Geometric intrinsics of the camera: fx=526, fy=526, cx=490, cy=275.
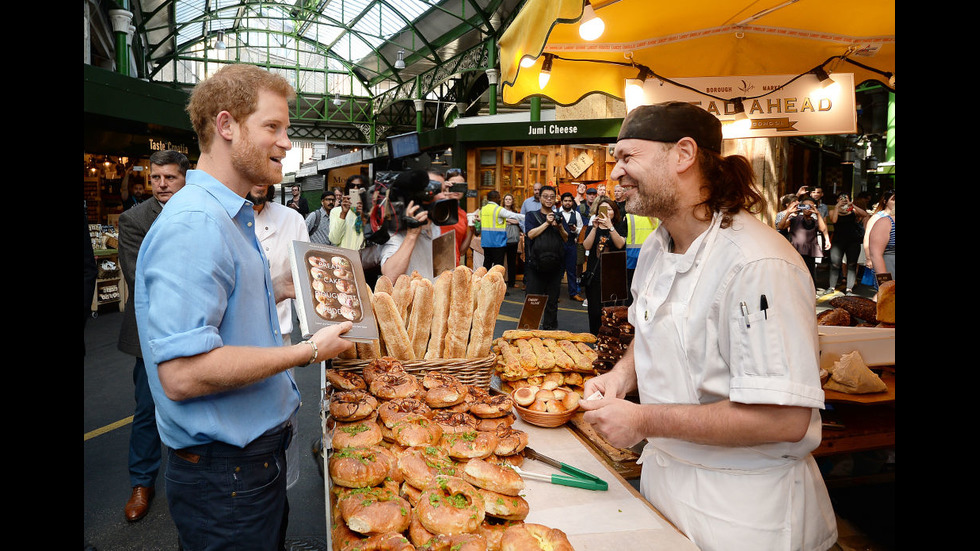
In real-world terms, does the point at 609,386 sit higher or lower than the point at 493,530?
higher

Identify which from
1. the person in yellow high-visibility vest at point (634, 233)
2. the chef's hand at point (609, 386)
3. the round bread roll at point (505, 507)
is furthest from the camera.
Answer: the person in yellow high-visibility vest at point (634, 233)

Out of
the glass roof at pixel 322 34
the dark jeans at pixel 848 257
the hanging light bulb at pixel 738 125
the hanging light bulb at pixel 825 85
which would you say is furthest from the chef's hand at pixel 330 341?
the glass roof at pixel 322 34

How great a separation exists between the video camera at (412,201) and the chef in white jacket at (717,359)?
5.22ft

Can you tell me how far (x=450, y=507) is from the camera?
148 cm

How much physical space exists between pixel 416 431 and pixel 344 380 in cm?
56

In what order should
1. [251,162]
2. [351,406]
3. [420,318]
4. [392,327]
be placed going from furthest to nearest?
[420,318] < [392,327] < [351,406] < [251,162]

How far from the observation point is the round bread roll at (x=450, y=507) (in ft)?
4.69

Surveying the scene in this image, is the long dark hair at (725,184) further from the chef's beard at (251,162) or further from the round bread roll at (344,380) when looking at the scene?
the round bread roll at (344,380)

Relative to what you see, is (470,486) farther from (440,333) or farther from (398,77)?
(398,77)

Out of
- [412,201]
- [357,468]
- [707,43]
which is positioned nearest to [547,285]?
[707,43]

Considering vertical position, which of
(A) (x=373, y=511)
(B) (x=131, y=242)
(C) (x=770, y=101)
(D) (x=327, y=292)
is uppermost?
(C) (x=770, y=101)

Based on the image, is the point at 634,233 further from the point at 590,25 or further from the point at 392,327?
the point at 392,327

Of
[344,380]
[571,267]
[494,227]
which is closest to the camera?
[344,380]

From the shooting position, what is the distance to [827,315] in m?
3.39
